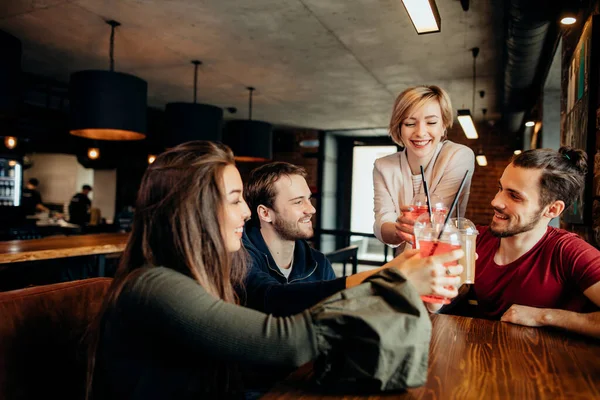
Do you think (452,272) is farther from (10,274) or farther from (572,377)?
(10,274)

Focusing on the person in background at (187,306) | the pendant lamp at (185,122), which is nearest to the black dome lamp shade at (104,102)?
the pendant lamp at (185,122)

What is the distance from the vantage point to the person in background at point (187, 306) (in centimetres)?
88

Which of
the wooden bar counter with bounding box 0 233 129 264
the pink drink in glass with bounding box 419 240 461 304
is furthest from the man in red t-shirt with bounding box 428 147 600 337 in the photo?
the wooden bar counter with bounding box 0 233 129 264

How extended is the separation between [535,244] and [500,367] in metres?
0.84

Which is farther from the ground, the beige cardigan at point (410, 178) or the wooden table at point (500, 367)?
the beige cardigan at point (410, 178)

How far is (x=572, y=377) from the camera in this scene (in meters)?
1.01

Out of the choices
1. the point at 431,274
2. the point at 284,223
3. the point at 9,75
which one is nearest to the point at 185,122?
the point at 9,75

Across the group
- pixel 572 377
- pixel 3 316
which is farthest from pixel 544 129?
pixel 3 316

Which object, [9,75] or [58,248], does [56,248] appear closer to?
[58,248]

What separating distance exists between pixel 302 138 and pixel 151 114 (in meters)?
3.28

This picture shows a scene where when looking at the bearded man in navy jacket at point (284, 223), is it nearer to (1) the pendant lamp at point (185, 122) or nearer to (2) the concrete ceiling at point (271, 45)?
(2) the concrete ceiling at point (271, 45)

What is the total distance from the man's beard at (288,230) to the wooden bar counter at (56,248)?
6.49 feet

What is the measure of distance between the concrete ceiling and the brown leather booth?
9.62ft

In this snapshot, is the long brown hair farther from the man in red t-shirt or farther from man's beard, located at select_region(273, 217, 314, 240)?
the man in red t-shirt
